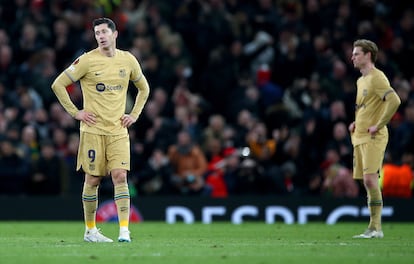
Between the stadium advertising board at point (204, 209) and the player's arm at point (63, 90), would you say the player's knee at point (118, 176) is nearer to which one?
the player's arm at point (63, 90)

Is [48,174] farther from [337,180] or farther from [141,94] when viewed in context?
[141,94]

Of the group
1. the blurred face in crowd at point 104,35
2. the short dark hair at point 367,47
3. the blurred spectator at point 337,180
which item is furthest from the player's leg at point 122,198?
the blurred spectator at point 337,180

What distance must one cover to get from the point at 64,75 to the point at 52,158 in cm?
791

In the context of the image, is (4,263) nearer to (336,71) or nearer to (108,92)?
(108,92)

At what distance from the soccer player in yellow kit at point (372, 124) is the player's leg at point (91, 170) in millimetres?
3636

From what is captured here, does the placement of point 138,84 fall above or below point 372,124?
above

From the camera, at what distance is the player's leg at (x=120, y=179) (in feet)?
44.8

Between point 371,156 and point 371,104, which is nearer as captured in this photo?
point 371,156

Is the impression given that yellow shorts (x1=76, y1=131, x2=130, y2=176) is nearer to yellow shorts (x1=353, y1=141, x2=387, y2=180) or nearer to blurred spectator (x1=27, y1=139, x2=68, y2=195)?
yellow shorts (x1=353, y1=141, x2=387, y2=180)

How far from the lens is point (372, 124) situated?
15164 mm

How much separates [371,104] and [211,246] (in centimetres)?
337

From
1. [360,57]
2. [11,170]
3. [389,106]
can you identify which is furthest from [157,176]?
[389,106]

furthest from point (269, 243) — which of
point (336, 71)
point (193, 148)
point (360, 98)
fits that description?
point (336, 71)

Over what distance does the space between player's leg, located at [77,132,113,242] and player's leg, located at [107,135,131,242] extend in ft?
0.49
